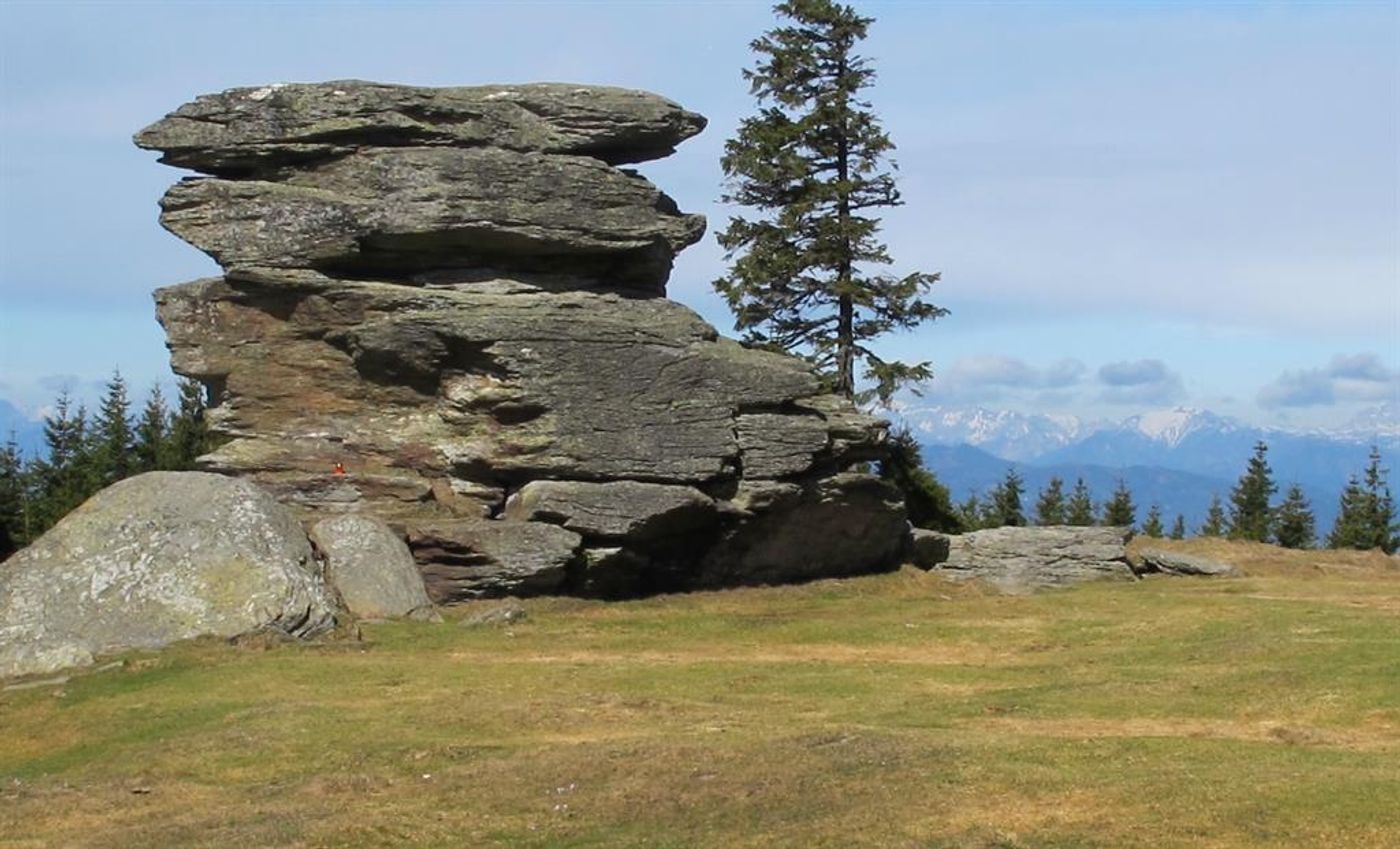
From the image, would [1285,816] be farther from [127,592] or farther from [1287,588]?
[1287,588]

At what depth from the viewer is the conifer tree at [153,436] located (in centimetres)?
8000

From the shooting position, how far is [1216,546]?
5400 cm

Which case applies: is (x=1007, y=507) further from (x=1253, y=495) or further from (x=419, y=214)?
(x=419, y=214)

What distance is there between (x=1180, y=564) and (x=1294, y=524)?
149 feet

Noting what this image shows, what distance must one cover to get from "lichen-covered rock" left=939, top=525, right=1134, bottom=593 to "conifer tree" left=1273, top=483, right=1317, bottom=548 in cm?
4345

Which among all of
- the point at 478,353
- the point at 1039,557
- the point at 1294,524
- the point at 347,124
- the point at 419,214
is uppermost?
the point at 347,124

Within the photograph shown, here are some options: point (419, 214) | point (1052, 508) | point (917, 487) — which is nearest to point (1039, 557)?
point (917, 487)

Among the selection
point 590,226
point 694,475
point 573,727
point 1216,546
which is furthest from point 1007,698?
point 1216,546

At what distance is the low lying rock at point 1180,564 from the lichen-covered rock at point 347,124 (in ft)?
69.1

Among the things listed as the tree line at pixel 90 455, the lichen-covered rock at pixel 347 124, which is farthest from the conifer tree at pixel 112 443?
the lichen-covered rock at pixel 347 124

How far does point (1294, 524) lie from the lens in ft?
293

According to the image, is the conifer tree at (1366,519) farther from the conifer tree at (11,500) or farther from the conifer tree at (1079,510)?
the conifer tree at (11,500)

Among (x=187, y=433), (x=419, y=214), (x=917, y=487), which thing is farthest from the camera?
(x=187, y=433)

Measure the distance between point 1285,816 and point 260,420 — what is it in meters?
31.2
